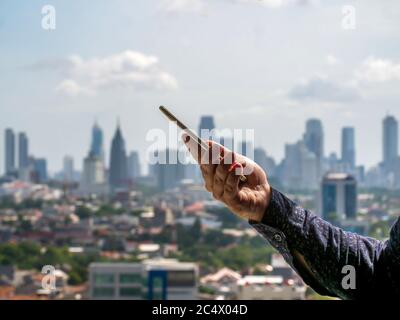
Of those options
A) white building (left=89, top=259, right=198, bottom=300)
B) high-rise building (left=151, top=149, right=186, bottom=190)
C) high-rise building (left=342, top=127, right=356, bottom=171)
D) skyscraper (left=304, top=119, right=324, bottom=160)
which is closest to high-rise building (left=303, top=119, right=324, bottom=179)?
skyscraper (left=304, top=119, right=324, bottom=160)

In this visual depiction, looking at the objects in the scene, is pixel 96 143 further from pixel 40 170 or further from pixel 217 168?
pixel 217 168

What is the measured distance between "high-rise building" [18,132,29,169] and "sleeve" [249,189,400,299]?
2750 cm

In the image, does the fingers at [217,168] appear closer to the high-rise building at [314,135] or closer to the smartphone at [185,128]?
the smartphone at [185,128]

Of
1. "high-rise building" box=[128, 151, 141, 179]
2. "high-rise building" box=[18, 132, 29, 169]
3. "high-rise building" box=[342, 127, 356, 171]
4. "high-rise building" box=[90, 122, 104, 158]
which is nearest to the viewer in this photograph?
"high-rise building" box=[342, 127, 356, 171]

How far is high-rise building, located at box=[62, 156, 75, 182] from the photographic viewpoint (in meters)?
32.3

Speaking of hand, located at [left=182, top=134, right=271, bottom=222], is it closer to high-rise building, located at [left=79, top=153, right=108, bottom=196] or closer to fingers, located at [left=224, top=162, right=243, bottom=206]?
fingers, located at [left=224, top=162, right=243, bottom=206]

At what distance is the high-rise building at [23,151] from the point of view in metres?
28.2

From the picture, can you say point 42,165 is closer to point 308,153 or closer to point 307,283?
point 308,153

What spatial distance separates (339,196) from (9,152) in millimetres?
12503

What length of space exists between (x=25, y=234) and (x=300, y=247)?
84.2ft

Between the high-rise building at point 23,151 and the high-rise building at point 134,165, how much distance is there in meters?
3.81

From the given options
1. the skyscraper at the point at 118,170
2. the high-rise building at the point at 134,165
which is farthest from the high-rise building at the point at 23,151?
the high-rise building at the point at 134,165

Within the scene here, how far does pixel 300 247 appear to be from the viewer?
591 mm
